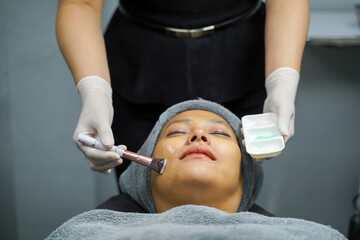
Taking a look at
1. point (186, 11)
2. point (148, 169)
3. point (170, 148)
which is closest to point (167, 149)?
point (170, 148)

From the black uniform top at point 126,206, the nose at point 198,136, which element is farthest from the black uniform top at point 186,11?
the black uniform top at point 126,206

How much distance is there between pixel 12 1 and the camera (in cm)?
188

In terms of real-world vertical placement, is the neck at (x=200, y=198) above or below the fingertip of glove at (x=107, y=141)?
below

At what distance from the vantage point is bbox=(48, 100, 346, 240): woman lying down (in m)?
1.01

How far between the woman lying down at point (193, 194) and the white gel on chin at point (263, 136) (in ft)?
→ 0.26

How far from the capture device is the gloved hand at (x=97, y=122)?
1.21 metres

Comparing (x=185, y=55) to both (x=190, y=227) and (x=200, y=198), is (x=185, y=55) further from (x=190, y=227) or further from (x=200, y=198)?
(x=190, y=227)

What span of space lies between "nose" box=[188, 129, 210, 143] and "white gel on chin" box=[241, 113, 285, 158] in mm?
118

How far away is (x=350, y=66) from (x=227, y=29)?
36.2 inches

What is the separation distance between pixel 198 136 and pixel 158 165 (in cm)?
16

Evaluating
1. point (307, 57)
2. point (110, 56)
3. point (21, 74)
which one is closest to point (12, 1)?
point (21, 74)

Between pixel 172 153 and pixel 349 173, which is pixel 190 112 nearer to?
pixel 172 153

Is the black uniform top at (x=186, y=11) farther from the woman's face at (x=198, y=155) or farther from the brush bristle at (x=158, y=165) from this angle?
the brush bristle at (x=158, y=165)

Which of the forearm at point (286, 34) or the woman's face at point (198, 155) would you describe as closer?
the woman's face at point (198, 155)
